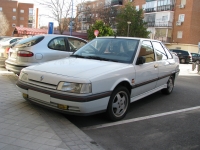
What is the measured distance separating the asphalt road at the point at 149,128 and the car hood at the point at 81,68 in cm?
98

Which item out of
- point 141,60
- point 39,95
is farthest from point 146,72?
point 39,95

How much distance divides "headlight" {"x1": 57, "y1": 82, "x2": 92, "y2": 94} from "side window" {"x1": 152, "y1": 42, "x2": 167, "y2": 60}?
2.91 m

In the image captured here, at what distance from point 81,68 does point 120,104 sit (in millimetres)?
1100

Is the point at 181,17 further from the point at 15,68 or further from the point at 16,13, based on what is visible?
the point at 16,13

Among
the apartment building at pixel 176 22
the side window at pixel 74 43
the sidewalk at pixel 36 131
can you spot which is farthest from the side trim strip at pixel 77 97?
the apartment building at pixel 176 22

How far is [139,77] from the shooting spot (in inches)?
195

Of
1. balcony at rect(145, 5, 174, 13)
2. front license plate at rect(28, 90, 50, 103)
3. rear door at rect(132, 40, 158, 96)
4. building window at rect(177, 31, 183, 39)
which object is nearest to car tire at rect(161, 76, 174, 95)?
rear door at rect(132, 40, 158, 96)

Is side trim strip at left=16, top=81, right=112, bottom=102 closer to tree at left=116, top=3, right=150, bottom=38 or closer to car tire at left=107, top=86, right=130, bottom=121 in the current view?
car tire at left=107, top=86, right=130, bottom=121

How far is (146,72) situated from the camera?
5188 mm

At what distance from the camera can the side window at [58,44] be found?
7062 mm

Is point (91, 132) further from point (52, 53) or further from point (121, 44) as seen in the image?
point (52, 53)

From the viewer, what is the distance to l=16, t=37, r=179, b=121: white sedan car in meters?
3.79

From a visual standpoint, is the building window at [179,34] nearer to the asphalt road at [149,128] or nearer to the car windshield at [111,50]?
the asphalt road at [149,128]

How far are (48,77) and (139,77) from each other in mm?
2012
